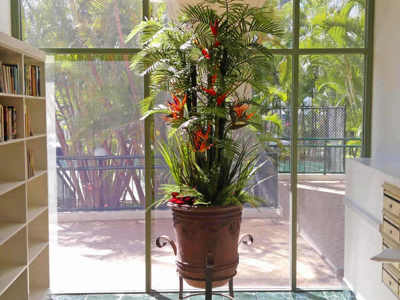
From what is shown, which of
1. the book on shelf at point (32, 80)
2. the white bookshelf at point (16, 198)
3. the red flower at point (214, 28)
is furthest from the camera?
the book on shelf at point (32, 80)

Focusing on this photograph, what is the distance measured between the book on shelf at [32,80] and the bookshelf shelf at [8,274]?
1292 millimetres

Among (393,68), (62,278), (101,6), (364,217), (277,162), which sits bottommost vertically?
(62,278)

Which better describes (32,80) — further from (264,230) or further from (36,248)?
(264,230)

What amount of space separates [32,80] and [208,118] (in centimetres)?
144

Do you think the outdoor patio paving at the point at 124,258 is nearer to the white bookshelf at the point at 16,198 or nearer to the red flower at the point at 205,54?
the white bookshelf at the point at 16,198

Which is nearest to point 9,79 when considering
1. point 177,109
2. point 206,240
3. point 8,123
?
point 8,123

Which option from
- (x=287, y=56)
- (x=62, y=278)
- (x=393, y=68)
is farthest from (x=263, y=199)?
(x=62, y=278)

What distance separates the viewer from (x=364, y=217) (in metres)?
3.57

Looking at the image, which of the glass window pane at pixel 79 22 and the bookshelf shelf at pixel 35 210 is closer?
→ the bookshelf shelf at pixel 35 210

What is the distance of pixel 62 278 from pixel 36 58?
2.02 m

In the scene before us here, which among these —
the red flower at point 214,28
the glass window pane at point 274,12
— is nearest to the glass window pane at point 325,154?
the glass window pane at point 274,12

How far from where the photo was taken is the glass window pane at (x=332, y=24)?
13.4 feet

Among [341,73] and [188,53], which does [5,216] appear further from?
[341,73]

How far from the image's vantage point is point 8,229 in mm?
3076
